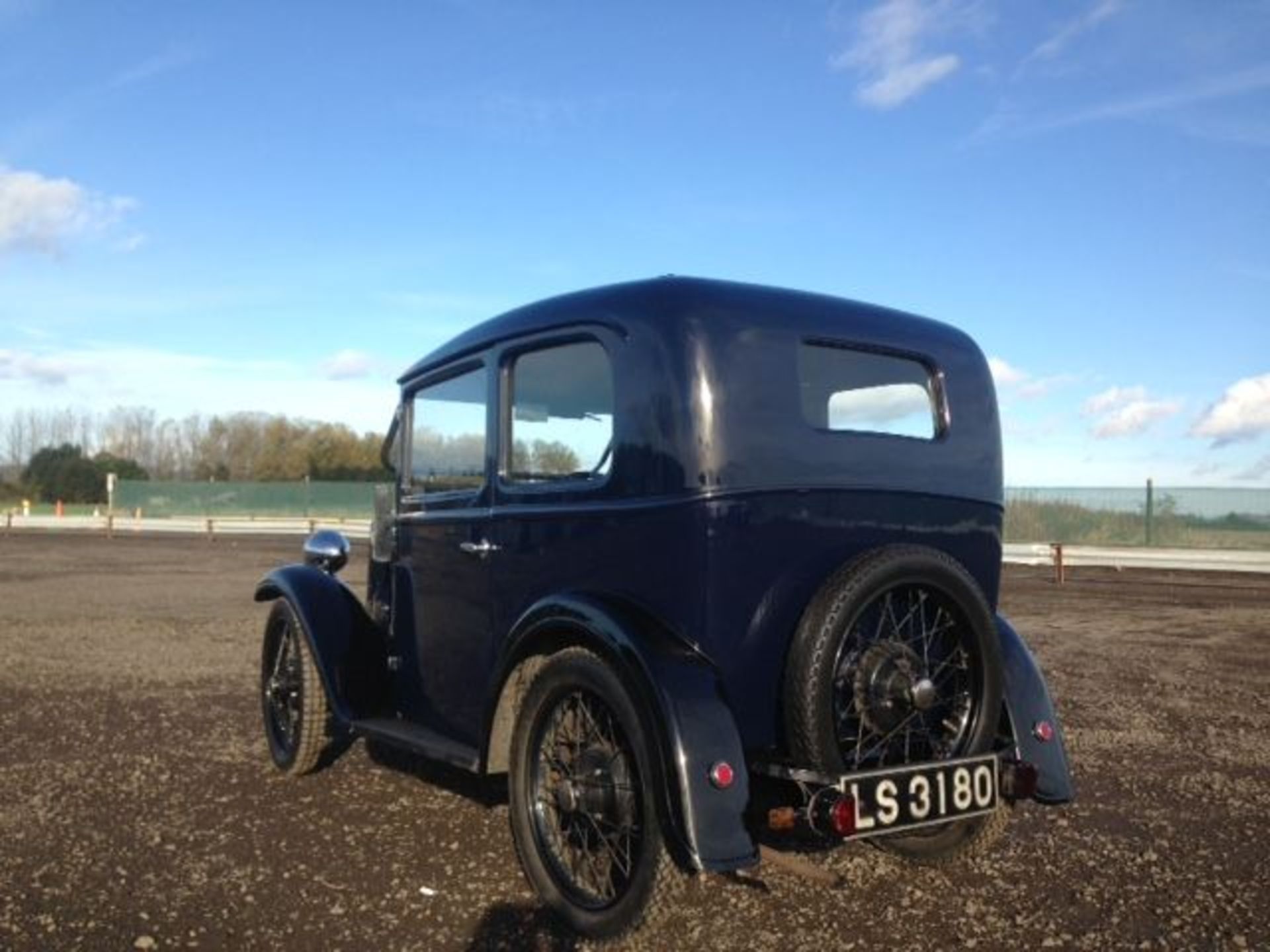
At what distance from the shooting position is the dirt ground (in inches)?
138

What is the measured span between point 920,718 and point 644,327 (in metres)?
1.58

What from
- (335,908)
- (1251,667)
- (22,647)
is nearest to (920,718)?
(335,908)

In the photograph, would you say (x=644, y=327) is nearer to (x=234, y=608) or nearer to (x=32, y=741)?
(x=32, y=741)

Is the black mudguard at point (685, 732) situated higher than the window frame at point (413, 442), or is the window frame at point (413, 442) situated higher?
the window frame at point (413, 442)

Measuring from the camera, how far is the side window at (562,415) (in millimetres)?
3867

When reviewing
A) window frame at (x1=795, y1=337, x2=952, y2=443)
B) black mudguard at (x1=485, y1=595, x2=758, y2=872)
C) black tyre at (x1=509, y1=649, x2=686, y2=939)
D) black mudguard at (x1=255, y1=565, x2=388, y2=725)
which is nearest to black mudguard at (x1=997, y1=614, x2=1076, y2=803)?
window frame at (x1=795, y1=337, x2=952, y2=443)

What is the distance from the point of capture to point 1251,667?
30.3ft

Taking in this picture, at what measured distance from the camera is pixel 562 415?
13.6 ft

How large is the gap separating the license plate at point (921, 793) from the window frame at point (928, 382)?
44.3 inches

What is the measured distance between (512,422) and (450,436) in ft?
2.05

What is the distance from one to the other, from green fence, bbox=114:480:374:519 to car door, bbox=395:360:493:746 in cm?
3784

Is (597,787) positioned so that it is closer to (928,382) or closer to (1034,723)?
(1034,723)

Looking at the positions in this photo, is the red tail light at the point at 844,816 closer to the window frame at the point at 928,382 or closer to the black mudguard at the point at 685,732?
the black mudguard at the point at 685,732

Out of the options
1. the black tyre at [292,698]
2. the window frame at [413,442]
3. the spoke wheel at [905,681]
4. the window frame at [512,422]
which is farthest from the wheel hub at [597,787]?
the black tyre at [292,698]
